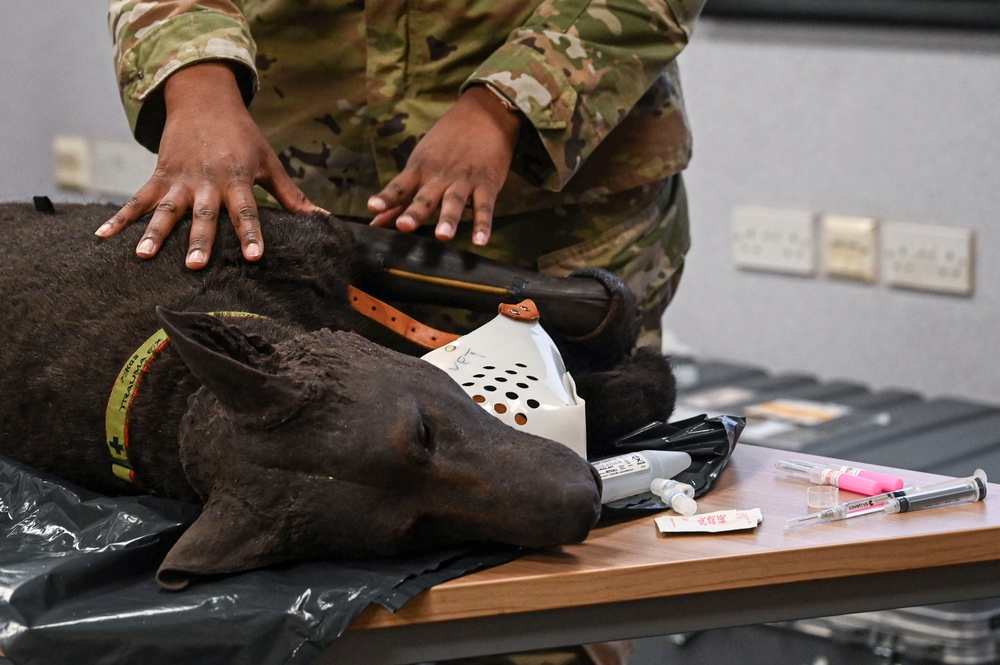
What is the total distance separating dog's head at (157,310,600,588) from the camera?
2.85 feet

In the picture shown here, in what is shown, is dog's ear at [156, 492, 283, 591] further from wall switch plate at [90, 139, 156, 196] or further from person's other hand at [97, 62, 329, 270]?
wall switch plate at [90, 139, 156, 196]

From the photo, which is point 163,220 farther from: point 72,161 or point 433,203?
point 72,161

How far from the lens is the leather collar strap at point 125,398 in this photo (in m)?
0.99

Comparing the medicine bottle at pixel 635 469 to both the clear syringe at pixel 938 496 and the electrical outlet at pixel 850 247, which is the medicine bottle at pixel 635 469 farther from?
the electrical outlet at pixel 850 247

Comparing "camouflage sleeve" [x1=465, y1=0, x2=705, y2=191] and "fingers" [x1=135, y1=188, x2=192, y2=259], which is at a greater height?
"camouflage sleeve" [x1=465, y1=0, x2=705, y2=191]

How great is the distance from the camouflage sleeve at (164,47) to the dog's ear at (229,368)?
16.6 inches

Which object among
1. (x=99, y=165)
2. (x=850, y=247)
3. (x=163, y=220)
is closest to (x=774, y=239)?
(x=850, y=247)

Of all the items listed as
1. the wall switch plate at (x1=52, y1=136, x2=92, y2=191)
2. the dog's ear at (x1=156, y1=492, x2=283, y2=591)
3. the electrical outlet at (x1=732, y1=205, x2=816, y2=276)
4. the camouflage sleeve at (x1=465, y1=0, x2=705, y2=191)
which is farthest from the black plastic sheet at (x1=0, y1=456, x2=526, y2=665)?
the wall switch plate at (x1=52, y1=136, x2=92, y2=191)

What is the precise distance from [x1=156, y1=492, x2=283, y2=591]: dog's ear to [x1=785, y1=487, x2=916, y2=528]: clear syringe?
432mm

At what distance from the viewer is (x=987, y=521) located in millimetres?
967

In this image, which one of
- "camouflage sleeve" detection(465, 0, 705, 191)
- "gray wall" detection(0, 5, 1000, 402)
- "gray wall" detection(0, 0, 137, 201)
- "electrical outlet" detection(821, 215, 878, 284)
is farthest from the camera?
"gray wall" detection(0, 0, 137, 201)

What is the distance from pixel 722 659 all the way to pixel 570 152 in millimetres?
917

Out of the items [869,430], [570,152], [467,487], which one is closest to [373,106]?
[570,152]

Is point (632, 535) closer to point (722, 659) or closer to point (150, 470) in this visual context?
point (150, 470)
